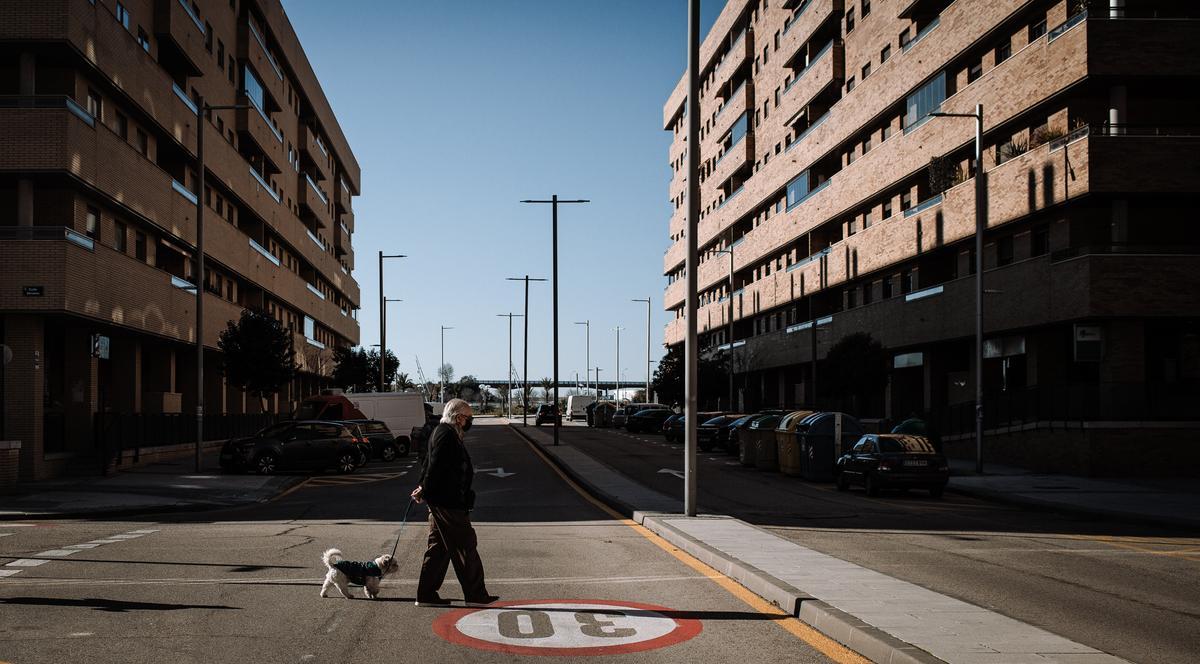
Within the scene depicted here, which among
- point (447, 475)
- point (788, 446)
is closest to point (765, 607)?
point (447, 475)

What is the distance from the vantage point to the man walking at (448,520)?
370 inches

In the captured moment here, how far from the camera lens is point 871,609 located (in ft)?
28.0

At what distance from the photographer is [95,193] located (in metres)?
29.6

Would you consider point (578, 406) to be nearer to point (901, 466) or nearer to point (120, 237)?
point (120, 237)

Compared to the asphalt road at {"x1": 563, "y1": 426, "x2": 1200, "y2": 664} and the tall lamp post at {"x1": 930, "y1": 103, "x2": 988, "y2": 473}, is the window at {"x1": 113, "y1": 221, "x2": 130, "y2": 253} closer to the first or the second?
the asphalt road at {"x1": 563, "y1": 426, "x2": 1200, "y2": 664}

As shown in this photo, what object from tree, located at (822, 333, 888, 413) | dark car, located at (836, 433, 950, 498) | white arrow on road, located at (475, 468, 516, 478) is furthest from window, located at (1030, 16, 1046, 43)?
white arrow on road, located at (475, 468, 516, 478)

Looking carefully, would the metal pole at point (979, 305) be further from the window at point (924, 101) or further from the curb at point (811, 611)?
the curb at point (811, 611)

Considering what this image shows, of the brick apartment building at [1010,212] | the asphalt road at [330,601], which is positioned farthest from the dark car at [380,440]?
the asphalt road at [330,601]

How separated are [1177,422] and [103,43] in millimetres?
30011

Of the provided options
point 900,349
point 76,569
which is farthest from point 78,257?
→ point 900,349

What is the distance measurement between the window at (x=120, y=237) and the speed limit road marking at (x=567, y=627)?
27.2 m

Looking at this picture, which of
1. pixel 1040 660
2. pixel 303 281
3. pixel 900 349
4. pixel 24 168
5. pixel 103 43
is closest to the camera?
pixel 1040 660

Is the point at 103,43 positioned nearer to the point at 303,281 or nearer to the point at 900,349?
the point at 900,349

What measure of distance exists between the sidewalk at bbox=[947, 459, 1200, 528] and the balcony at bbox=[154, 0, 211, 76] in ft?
90.7
